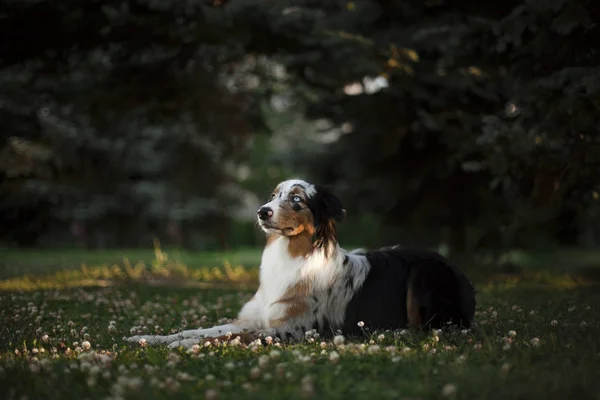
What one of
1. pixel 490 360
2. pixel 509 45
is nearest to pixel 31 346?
pixel 490 360

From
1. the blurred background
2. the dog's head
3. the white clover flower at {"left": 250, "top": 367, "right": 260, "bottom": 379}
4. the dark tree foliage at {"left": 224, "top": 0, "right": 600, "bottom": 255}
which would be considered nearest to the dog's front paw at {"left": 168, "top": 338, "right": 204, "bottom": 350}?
the dog's head

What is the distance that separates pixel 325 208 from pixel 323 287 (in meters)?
0.73

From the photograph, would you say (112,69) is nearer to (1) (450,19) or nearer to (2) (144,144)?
(1) (450,19)

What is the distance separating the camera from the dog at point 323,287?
621cm

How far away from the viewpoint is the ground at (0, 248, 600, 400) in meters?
4.07

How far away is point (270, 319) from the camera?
20.4 feet

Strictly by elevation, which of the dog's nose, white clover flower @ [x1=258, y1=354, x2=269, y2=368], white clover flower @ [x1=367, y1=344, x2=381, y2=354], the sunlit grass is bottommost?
the sunlit grass

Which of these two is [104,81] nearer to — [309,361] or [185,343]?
[185,343]

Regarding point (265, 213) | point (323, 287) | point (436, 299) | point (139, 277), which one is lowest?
point (139, 277)

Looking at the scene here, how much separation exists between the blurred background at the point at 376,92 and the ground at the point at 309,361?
2271mm

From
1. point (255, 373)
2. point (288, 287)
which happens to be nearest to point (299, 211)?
point (288, 287)

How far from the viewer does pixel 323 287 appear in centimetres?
638

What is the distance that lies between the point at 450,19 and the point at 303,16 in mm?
3023

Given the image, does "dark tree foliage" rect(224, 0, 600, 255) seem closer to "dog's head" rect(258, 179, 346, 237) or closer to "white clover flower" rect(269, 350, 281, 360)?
"dog's head" rect(258, 179, 346, 237)
